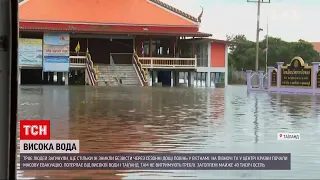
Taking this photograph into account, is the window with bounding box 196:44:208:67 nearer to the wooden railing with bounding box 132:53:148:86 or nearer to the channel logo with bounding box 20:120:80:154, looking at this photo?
the wooden railing with bounding box 132:53:148:86

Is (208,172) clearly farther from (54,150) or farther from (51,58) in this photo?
(51,58)

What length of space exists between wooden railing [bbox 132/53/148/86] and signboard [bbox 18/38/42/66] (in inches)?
166

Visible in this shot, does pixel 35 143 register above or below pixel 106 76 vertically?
below

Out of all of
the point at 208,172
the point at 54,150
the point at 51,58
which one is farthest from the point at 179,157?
the point at 51,58

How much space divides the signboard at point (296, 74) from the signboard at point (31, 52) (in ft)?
34.5

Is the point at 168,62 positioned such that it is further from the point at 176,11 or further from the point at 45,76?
the point at 45,76

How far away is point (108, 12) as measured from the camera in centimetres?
2500

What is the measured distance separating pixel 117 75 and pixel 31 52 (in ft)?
12.9

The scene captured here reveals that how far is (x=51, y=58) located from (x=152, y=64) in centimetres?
457

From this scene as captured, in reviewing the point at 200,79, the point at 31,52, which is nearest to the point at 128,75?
the point at 31,52

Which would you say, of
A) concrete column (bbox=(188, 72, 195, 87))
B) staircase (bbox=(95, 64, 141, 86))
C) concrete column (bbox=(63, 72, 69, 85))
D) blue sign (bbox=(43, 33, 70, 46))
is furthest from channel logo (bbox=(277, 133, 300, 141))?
concrete column (bbox=(188, 72, 195, 87))

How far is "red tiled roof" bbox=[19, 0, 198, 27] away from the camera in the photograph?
24203mm

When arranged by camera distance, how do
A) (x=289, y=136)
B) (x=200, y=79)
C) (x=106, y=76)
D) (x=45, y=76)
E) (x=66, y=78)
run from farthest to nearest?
1. (x=200, y=79)
2. (x=45, y=76)
3. (x=66, y=78)
4. (x=106, y=76)
5. (x=289, y=136)

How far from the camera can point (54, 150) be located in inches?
144
